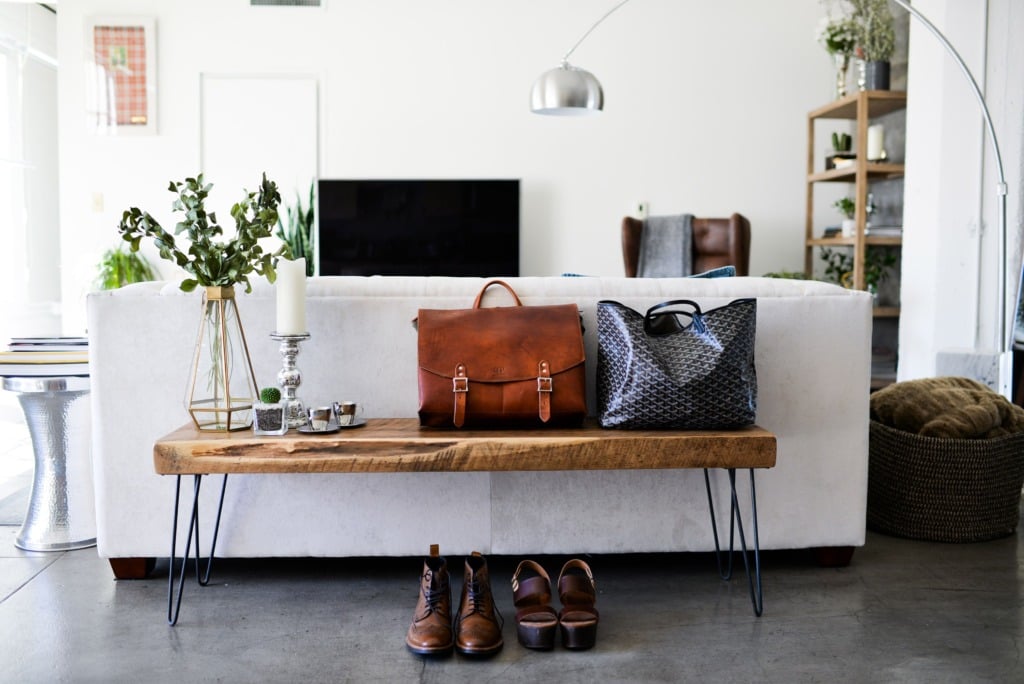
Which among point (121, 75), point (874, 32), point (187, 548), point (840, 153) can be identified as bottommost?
point (187, 548)

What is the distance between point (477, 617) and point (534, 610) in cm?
11

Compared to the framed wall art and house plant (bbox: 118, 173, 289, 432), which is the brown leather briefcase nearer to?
house plant (bbox: 118, 173, 289, 432)

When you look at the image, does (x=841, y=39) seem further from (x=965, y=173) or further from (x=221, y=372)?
(x=221, y=372)

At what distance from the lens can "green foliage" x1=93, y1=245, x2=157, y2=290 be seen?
532cm

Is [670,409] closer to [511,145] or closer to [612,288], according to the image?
[612,288]

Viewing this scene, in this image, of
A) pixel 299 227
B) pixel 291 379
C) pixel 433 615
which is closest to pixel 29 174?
pixel 299 227

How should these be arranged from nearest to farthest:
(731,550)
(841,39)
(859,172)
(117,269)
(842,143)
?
(731,550) < (859,172) < (841,39) < (842,143) < (117,269)

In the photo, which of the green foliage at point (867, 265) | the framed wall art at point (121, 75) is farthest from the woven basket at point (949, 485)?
the framed wall art at point (121, 75)

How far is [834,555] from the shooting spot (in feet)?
7.23

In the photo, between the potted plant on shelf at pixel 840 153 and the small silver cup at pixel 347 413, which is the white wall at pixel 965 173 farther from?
the small silver cup at pixel 347 413

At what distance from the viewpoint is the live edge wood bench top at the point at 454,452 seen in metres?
1.76

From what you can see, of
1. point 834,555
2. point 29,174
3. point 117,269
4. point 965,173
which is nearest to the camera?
point 834,555

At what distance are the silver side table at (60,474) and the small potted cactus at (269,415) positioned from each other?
0.72 metres

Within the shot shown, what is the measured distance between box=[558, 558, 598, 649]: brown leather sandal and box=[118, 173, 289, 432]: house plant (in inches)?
29.2
